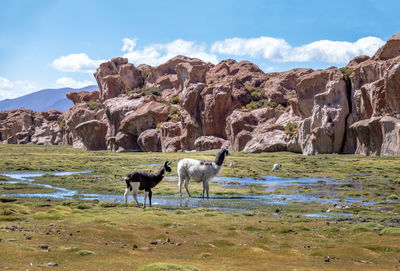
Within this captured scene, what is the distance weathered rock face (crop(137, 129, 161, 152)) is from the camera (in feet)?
336

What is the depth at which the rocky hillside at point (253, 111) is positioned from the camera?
6384cm

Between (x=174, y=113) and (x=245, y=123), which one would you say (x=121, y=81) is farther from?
(x=245, y=123)

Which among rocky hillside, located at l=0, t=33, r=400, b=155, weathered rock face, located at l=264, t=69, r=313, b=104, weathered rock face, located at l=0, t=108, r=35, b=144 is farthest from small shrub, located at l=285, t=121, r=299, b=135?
weathered rock face, located at l=0, t=108, r=35, b=144

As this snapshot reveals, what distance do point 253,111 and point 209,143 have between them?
431 inches

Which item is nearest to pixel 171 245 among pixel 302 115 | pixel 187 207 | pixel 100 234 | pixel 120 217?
pixel 100 234

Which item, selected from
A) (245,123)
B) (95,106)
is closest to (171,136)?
(245,123)

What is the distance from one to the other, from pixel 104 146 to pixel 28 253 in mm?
112403

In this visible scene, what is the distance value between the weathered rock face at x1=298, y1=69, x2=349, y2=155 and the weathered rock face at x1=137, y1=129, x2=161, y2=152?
129 ft

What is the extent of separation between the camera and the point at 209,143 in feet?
298

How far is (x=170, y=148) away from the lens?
97562 mm

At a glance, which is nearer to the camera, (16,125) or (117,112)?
(117,112)

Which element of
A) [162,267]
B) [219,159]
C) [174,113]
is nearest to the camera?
[162,267]

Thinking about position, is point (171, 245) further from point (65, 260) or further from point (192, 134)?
point (192, 134)

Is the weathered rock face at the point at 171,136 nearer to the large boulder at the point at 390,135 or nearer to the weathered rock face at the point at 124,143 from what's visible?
the weathered rock face at the point at 124,143
